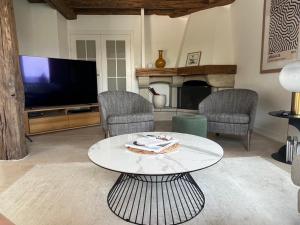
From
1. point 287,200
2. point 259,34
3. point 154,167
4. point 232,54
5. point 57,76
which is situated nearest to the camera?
point 154,167

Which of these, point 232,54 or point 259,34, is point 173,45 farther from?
point 259,34

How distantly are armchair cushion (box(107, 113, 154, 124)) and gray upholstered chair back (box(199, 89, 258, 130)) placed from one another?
0.78 meters

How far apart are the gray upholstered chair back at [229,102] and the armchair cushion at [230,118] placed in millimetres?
232

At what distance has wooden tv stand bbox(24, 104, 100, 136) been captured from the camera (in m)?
3.47

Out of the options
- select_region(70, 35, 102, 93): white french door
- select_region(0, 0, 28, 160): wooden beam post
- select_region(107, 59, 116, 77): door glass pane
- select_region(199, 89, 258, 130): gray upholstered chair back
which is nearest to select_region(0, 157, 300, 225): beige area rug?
select_region(0, 0, 28, 160): wooden beam post

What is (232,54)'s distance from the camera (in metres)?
4.14

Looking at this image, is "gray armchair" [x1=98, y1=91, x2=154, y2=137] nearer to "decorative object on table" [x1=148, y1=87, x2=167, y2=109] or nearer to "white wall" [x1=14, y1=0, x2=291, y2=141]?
"decorative object on table" [x1=148, y1=87, x2=167, y2=109]

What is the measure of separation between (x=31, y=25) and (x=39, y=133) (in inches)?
92.5

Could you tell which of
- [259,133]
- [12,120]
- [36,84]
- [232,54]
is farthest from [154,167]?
[232,54]

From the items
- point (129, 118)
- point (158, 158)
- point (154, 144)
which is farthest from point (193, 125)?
point (158, 158)

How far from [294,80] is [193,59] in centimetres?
261

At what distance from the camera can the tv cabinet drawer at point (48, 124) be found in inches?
137

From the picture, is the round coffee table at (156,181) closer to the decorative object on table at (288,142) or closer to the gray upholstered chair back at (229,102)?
the decorative object on table at (288,142)

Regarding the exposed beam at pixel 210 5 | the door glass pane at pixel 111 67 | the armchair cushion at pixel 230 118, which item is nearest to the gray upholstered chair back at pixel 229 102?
the armchair cushion at pixel 230 118
